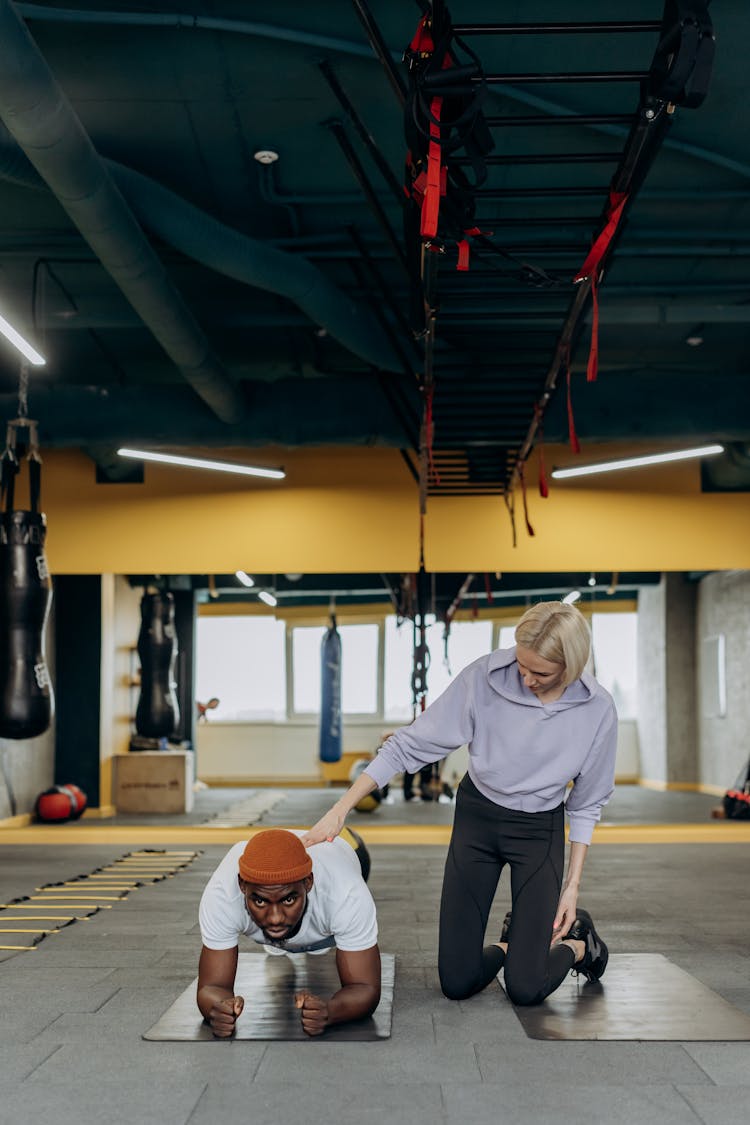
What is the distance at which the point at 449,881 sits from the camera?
3367 millimetres

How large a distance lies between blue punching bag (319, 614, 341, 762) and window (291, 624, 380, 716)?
14.3 feet

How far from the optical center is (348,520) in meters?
9.60

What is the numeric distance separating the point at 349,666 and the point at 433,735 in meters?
16.7

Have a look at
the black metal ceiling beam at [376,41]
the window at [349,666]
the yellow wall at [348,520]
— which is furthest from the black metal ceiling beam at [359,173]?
the window at [349,666]

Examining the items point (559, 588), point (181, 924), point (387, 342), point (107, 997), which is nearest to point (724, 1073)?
point (107, 997)

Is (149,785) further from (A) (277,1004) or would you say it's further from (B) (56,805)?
(A) (277,1004)

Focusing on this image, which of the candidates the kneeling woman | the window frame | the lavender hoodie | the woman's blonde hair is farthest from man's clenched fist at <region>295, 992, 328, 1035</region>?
the window frame

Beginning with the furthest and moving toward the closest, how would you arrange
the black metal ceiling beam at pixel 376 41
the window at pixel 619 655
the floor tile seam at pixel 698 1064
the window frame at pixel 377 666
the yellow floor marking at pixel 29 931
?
the window frame at pixel 377 666
the window at pixel 619 655
the yellow floor marking at pixel 29 931
the black metal ceiling beam at pixel 376 41
the floor tile seam at pixel 698 1064

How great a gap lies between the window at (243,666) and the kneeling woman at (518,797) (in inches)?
646

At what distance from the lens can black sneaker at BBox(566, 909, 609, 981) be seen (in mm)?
3596

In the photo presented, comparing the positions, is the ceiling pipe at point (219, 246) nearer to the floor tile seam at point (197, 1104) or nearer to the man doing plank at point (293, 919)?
the man doing plank at point (293, 919)

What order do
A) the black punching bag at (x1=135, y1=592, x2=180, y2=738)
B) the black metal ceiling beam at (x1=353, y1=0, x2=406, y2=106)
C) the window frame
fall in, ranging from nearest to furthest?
the black metal ceiling beam at (x1=353, y1=0, x2=406, y2=106)
the black punching bag at (x1=135, y1=592, x2=180, y2=738)
the window frame

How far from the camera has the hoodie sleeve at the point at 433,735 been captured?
10.4 ft

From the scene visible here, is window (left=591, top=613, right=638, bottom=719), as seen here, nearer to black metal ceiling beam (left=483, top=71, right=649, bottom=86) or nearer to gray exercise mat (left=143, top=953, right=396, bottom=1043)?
gray exercise mat (left=143, top=953, right=396, bottom=1043)
